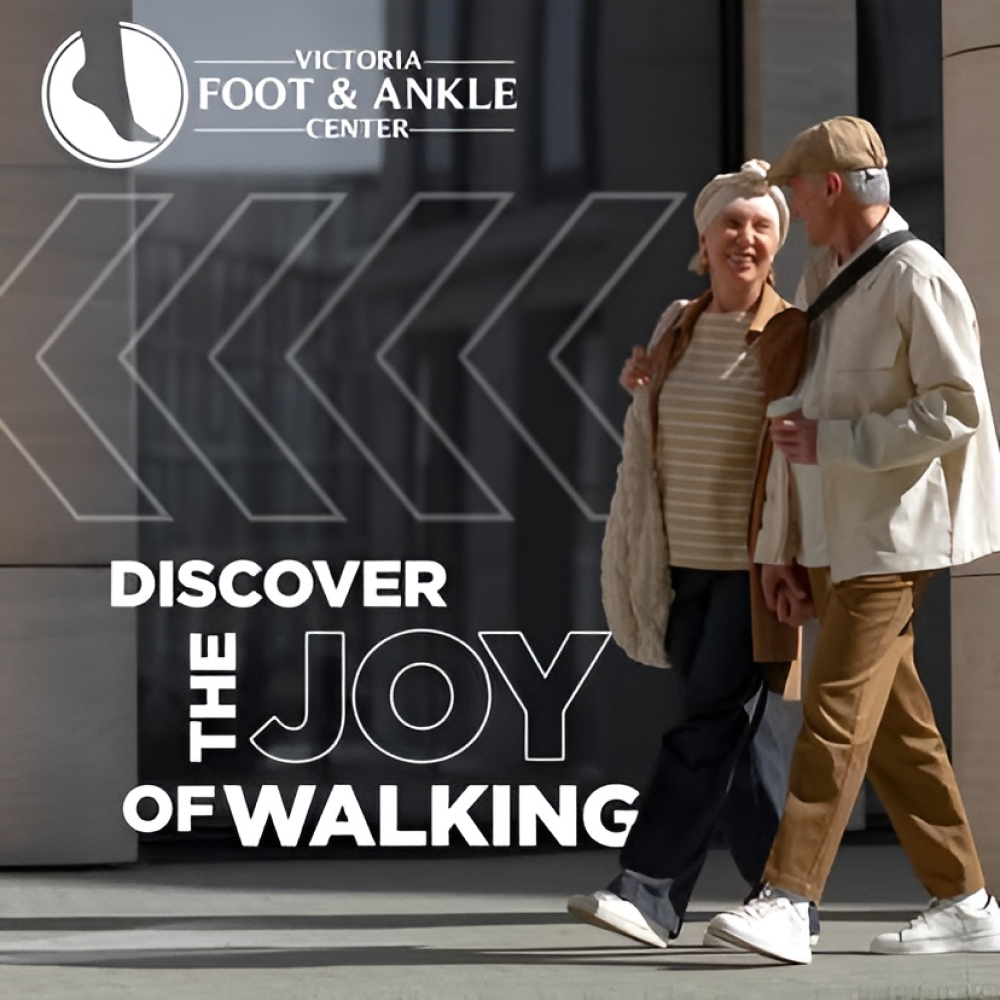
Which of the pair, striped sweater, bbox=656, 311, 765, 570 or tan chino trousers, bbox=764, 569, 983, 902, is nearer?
tan chino trousers, bbox=764, 569, 983, 902

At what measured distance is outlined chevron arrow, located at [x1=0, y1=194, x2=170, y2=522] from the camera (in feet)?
25.0

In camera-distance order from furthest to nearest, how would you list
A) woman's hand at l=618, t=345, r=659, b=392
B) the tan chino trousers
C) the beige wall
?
the beige wall → woman's hand at l=618, t=345, r=659, b=392 → the tan chino trousers

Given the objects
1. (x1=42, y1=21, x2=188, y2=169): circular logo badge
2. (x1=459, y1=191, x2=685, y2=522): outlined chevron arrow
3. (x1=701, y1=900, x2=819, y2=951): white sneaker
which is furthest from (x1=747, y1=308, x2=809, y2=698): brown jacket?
Answer: (x1=42, y1=21, x2=188, y2=169): circular logo badge

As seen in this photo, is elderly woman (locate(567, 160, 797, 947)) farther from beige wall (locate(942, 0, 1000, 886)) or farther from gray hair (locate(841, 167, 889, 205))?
beige wall (locate(942, 0, 1000, 886))

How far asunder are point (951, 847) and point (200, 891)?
2.57 m

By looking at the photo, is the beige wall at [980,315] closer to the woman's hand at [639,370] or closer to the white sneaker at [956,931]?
the white sneaker at [956,931]

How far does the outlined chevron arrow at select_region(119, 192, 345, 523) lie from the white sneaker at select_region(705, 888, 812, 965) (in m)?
2.89

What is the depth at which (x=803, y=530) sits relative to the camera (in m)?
5.50

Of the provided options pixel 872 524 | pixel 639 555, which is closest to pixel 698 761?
pixel 639 555

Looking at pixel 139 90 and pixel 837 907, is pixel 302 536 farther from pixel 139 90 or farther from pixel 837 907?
pixel 837 907

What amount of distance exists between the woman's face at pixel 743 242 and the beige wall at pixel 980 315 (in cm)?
96

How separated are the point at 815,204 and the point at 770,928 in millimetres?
1699

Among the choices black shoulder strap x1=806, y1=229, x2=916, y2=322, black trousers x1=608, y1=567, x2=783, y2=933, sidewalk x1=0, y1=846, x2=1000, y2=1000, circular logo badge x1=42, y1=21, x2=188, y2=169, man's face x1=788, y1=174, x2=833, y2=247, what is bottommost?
sidewalk x1=0, y1=846, x2=1000, y2=1000

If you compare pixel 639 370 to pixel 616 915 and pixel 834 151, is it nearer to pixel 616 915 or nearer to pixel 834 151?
pixel 834 151
